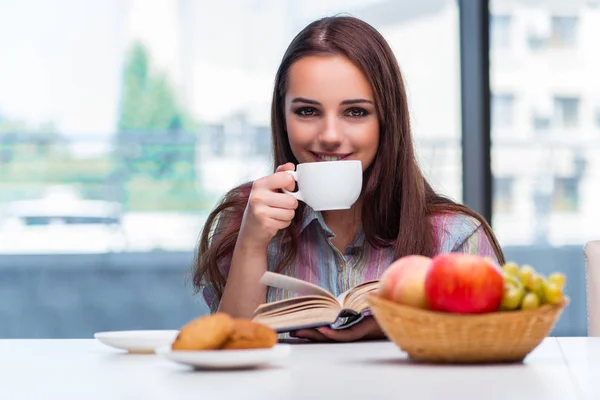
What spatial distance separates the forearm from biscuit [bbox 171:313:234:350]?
2.14 ft

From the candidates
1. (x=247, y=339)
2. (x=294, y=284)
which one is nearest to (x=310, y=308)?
(x=294, y=284)

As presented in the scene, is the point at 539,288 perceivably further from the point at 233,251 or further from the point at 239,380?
the point at 233,251

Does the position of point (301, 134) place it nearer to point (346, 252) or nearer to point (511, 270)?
point (346, 252)

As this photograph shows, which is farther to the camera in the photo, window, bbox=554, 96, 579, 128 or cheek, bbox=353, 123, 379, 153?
window, bbox=554, 96, 579, 128

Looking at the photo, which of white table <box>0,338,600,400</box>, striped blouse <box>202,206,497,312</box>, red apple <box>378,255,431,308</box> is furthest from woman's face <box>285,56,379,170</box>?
red apple <box>378,255,431,308</box>

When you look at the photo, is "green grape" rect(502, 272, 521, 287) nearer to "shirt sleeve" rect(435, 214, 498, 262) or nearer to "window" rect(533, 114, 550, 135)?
"shirt sleeve" rect(435, 214, 498, 262)

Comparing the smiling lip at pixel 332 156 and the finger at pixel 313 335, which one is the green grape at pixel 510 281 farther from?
the smiling lip at pixel 332 156

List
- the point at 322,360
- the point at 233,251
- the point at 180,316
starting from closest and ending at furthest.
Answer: the point at 322,360, the point at 233,251, the point at 180,316

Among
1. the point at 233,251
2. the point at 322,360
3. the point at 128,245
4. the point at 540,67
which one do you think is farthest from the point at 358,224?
the point at 128,245

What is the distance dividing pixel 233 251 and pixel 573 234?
10.9 ft

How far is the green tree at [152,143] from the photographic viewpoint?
5.16 m

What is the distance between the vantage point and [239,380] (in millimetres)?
884

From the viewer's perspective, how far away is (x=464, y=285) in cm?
92

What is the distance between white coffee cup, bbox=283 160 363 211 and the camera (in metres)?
1.43
